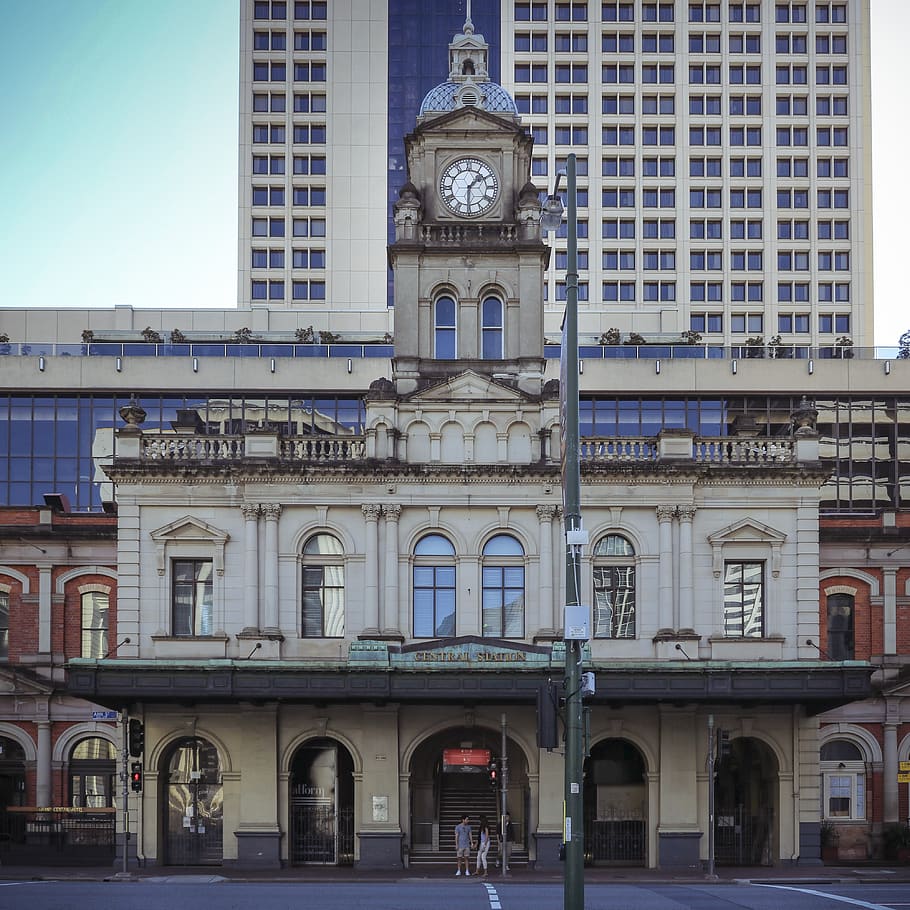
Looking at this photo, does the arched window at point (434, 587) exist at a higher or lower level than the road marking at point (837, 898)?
higher

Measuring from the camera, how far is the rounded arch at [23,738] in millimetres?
51062

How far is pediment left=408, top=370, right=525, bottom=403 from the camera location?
4575 cm

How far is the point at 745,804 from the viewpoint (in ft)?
155

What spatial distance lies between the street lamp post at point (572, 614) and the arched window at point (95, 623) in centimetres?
3282

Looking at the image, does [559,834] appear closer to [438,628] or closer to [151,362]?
[438,628]

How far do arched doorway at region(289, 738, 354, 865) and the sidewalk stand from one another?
0.61m

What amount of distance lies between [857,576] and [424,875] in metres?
19.4

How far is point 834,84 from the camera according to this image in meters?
98.3

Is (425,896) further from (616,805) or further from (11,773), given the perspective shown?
(11,773)

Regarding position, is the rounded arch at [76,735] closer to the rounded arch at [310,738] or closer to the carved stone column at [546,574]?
the rounded arch at [310,738]

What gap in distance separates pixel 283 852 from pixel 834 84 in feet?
238

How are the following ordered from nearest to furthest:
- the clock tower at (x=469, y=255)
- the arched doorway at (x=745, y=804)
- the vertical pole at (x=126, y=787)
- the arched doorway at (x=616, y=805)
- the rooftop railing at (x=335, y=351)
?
the vertical pole at (x=126, y=787), the arched doorway at (x=616, y=805), the arched doorway at (x=745, y=804), the clock tower at (x=469, y=255), the rooftop railing at (x=335, y=351)

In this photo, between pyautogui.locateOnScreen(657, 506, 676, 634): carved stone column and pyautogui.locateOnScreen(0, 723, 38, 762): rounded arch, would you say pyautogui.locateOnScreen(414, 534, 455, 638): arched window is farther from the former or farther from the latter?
pyautogui.locateOnScreen(0, 723, 38, 762): rounded arch

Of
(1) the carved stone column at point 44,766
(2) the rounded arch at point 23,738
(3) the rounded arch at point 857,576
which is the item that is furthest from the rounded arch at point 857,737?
(2) the rounded arch at point 23,738
